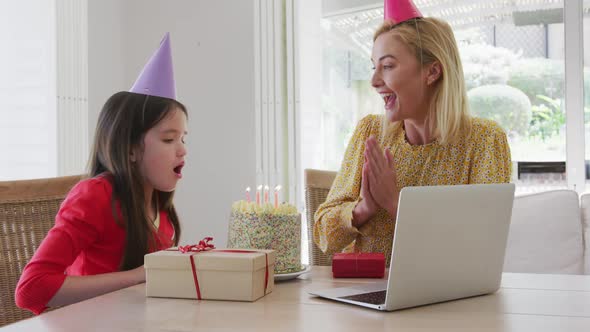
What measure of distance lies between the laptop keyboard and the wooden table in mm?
24

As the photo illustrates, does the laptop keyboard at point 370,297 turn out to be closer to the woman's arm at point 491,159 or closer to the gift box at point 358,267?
the gift box at point 358,267

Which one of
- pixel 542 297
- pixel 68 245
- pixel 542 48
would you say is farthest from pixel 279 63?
pixel 542 297

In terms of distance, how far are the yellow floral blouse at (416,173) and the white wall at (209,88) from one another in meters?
2.11

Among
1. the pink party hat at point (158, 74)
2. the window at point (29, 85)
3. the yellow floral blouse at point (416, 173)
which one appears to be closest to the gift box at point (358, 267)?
the yellow floral blouse at point (416, 173)

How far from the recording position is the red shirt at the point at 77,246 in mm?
1369

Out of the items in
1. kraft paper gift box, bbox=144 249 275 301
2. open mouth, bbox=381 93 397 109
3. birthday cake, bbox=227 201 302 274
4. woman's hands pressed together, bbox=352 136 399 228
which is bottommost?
kraft paper gift box, bbox=144 249 275 301

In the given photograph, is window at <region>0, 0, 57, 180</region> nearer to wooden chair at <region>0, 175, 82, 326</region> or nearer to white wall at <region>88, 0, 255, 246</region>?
white wall at <region>88, 0, 255, 246</region>

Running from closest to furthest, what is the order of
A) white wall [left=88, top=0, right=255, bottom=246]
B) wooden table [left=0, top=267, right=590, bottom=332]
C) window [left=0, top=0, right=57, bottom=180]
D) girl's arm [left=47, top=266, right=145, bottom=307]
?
wooden table [left=0, top=267, right=590, bottom=332], girl's arm [left=47, top=266, right=145, bottom=307], window [left=0, top=0, right=57, bottom=180], white wall [left=88, top=0, right=255, bottom=246]

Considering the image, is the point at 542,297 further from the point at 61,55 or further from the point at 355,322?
the point at 61,55

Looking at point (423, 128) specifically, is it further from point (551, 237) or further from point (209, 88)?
point (209, 88)

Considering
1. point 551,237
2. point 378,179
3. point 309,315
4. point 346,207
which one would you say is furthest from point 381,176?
point 551,237

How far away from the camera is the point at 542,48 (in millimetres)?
3711

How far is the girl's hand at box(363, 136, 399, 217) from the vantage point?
5.05 feet

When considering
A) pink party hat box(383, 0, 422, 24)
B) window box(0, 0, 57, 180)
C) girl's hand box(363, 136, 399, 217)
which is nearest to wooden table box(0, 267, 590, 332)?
girl's hand box(363, 136, 399, 217)
